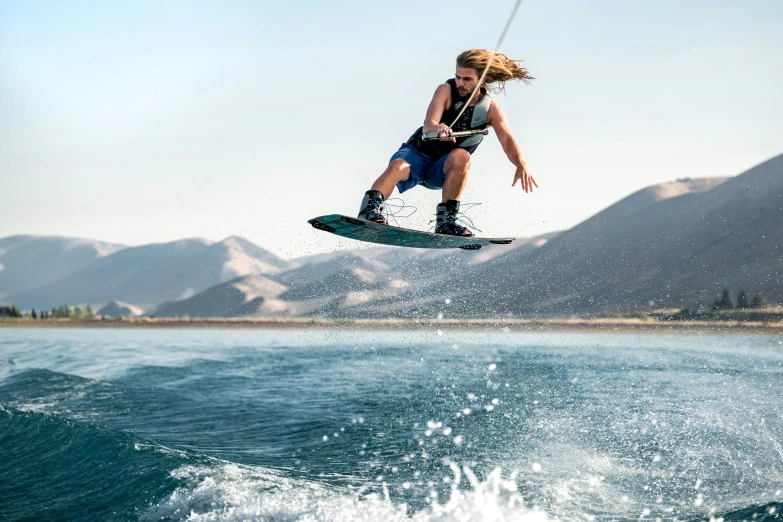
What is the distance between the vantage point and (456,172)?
27.3ft

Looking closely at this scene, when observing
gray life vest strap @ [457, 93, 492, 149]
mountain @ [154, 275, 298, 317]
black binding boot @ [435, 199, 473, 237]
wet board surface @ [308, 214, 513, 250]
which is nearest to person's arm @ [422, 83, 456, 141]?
gray life vest strap @ [457, 93, 492, 149]

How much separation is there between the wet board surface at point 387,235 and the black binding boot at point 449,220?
93mm

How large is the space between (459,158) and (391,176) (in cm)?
87

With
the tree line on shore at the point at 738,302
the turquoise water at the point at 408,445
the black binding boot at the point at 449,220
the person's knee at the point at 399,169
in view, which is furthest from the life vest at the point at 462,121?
the tree line on shore at the point at 738,302

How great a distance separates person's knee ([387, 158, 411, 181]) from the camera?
836 cm

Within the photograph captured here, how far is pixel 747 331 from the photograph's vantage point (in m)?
62.4

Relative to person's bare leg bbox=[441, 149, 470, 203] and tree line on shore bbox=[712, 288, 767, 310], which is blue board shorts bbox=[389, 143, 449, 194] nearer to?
person's bare leg bbox=[441, 149, 470, 203]

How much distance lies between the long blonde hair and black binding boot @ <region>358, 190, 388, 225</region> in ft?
6.09

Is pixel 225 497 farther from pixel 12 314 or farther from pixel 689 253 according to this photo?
pixel 689 253

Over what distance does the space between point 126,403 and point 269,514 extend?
9.39m

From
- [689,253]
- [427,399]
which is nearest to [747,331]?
[427,399]

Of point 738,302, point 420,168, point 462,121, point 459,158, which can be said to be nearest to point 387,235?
point 420,168

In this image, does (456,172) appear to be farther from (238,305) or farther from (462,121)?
(238,305)

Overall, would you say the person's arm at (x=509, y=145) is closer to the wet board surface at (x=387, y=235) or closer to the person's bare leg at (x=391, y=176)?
the wet board surface at (x=387, y=235)
